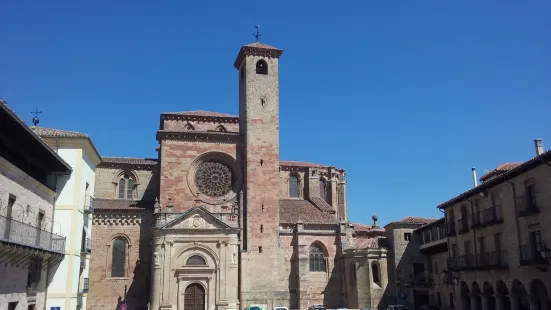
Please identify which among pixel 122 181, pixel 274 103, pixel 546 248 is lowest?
pixel 546 248

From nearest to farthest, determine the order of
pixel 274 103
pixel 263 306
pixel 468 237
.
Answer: pixel 468 237 → pixel 263 306 → pixel 274 103

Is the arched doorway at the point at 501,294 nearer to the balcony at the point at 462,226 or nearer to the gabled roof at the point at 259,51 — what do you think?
the balcony at the point at 462,226

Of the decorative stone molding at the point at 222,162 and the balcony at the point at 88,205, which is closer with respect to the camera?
the balcony at the point at 88,205

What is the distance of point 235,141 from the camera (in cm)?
4259

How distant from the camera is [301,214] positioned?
43.9 metres

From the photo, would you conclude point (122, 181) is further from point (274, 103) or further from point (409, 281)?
point (409, 281)

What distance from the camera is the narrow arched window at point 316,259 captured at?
4173 centimetres

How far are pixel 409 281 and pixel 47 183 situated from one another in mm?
27165

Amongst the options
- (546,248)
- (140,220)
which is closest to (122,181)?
(140,220)

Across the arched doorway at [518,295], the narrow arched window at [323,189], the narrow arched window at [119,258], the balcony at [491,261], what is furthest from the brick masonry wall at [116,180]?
the arched doorway at [518,295]

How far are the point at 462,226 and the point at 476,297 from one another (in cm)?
406

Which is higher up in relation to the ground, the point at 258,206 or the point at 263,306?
the point at 258,206

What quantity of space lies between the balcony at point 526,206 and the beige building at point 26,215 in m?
20.4

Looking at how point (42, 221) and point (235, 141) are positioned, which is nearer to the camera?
point (42, 221)
